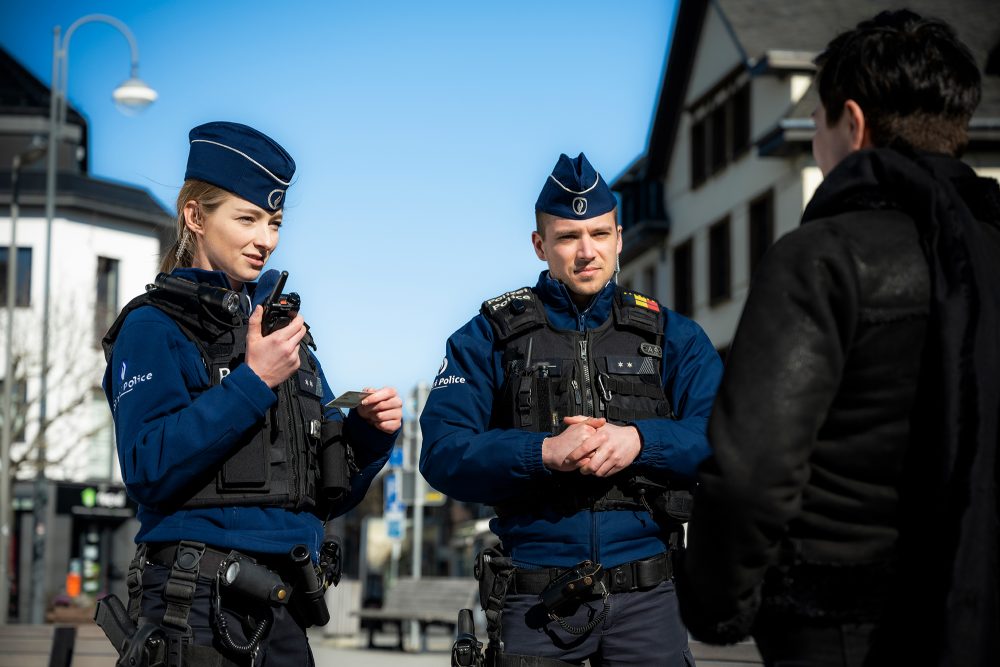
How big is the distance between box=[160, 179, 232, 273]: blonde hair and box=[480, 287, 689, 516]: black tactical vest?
103 centimetres

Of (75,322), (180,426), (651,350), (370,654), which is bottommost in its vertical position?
(370,654)

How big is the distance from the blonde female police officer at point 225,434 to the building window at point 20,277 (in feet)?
127

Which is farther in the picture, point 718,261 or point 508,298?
point 718,261

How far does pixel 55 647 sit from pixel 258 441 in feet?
11.8

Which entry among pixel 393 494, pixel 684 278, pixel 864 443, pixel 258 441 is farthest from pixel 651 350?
pixel 684 278

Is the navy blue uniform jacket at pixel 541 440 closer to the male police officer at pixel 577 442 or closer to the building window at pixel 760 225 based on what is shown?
the male police officer at pixel 577 442

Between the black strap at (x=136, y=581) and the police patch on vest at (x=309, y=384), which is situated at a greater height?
the police patch on vest at (x=309, y=384)

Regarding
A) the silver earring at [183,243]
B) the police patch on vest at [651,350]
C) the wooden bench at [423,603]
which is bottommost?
the wooden bench at [423,603]

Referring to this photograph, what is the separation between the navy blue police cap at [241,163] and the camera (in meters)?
4.62

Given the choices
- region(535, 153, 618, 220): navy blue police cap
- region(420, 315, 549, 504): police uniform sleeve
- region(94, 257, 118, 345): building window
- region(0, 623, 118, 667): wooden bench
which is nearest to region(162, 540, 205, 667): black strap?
region(420, 315, 549, 504): police uniform sleeve

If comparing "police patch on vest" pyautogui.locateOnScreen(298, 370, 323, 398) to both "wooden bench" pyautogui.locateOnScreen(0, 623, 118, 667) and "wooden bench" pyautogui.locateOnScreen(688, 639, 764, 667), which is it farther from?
"wooden bench" pyautogui.locateOnScreen(0, 623, 118, 667)

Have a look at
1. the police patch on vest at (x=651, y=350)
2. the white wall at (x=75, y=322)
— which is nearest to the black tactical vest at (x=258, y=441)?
the police patch on vest at (x=651, y=350)

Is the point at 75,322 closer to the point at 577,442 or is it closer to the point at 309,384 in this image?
the point at 309,384

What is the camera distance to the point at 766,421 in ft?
9.23
